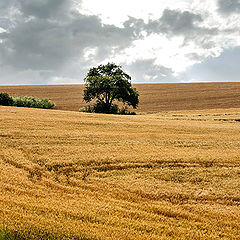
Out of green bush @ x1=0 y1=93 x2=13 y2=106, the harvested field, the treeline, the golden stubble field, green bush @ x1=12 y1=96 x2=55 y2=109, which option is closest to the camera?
the golden stubble field

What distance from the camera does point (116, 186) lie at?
398 inches

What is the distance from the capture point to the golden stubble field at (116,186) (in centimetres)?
708

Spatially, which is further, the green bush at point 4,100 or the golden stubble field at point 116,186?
the green bush at point 4,100

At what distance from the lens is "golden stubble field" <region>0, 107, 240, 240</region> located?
279 inches

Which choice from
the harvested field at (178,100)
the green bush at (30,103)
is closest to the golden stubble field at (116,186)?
the green bush at (30,103)

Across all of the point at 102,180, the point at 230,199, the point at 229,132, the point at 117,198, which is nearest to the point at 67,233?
the point at 117,198

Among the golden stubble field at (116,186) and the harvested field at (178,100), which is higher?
the harvested field at (178,100)

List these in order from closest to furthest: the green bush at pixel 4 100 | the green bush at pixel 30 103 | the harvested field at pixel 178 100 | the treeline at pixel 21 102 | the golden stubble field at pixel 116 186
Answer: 1. the golden stubble field at pixel 116 186
2. the green bush at pixel 4 100
3. the treeline at pixel 21 102
4. the green bush at pixel 30 103
5. the harvested field at pixel 178 100

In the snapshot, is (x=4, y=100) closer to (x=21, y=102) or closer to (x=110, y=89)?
(x=21, y=102)

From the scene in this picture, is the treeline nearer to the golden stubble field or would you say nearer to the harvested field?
the harvested field

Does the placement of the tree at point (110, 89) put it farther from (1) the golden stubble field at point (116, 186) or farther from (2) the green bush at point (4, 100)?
(1) the golden stubble field at point (116, 186)

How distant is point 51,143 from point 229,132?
14524mm

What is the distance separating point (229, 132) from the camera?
22375 mm

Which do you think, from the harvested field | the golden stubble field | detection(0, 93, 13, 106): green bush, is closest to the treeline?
detection(0, 93, 13, 106): green bush
